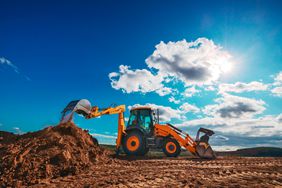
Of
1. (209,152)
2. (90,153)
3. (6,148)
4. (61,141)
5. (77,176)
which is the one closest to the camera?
(77,176)

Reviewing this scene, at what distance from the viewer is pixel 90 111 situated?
13.1 m

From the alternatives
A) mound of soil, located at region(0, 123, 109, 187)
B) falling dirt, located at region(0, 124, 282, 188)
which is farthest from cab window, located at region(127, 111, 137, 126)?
falling dirt, located at region(0, 124, 282, 188)

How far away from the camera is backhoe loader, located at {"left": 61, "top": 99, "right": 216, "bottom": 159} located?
43.7 ft

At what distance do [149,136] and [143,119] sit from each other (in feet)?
3.92

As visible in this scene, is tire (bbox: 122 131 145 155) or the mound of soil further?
tire (bbox: 122 131 145 155)

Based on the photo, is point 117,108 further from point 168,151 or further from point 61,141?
point 61,141

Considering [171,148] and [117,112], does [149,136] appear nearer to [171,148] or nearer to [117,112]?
[171,148]

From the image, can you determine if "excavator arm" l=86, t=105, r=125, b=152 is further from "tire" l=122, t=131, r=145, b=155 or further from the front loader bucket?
the front loader bucket

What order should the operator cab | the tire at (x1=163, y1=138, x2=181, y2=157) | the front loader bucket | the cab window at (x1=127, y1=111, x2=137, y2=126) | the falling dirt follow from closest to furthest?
the falling dirt → the front loader bucket → the tire at (x1=163, y1=138, x2=181, y2=157) → the operator cab → the cab window at (x1=127, y1=111, x2=137, y2=126)

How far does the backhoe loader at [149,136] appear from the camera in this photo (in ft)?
43.7

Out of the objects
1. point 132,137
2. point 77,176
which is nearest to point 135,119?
point 132,137

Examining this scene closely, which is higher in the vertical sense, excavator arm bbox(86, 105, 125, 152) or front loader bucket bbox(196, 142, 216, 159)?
excavator arm bbox(86, 105, 125, 152)

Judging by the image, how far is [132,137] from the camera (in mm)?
13711

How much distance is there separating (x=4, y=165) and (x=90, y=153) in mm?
3622
